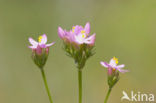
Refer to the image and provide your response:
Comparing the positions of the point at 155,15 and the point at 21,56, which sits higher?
the point at 155,15

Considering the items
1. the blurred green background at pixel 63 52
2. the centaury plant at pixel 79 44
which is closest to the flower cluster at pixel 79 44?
the centaury plant at pixel 79 44

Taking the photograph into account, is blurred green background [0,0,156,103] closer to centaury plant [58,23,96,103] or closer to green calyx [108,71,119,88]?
green calyx [108,71,119,88]

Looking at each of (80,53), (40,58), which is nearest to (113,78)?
(80,53)

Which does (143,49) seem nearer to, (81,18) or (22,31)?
(81,18)

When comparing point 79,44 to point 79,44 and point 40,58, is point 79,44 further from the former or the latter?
point 40,58

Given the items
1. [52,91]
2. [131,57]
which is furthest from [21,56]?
[131,57]
